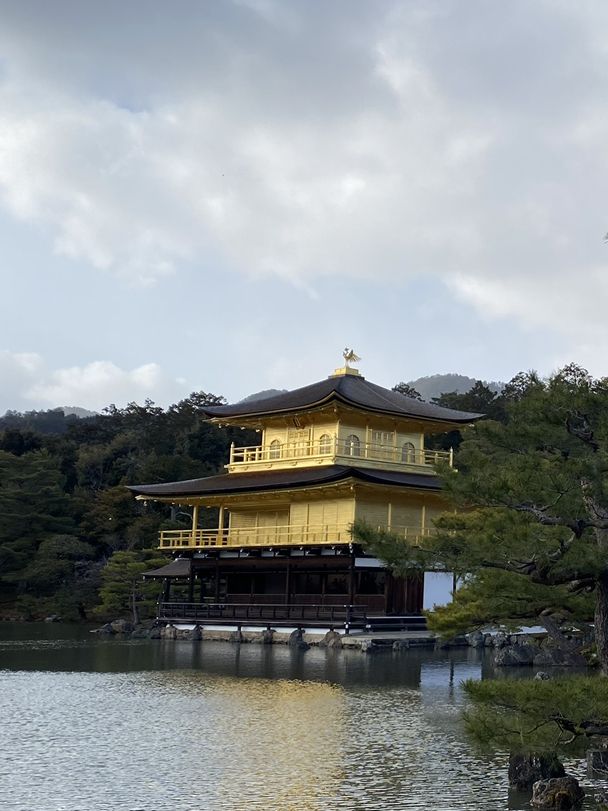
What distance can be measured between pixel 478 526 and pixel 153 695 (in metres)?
9.45

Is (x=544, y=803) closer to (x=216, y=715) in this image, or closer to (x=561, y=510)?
(x=561, y=510)

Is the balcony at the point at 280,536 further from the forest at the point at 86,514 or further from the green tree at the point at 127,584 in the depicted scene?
the forest at the point at 86,514

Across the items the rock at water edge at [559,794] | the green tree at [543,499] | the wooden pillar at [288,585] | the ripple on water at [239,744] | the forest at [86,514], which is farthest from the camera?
the forest at [86,514]

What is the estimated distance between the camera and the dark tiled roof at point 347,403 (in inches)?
1486

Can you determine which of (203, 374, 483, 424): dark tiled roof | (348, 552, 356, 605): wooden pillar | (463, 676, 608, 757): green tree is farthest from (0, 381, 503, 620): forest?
(463, 676, 608, 757): green tree

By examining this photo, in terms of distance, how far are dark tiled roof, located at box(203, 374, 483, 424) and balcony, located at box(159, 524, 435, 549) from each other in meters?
4.67

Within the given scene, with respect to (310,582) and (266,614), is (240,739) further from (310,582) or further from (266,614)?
(310,582)

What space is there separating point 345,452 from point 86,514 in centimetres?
2075

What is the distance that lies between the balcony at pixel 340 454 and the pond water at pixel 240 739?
12.4 metres

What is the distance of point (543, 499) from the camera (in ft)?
33.6

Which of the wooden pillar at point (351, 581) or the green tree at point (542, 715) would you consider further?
the wooden pillar at point (351, 581)

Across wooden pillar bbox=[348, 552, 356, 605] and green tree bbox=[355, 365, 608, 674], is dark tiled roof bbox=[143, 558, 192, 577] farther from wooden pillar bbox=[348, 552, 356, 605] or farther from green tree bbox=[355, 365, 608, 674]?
green tree bbox=[355, 365, 608, 674]

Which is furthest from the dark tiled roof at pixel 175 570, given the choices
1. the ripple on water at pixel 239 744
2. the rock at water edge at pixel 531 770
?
the rock at water edge at pixel 531 770

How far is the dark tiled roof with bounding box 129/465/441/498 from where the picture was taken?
3422 centimetres
